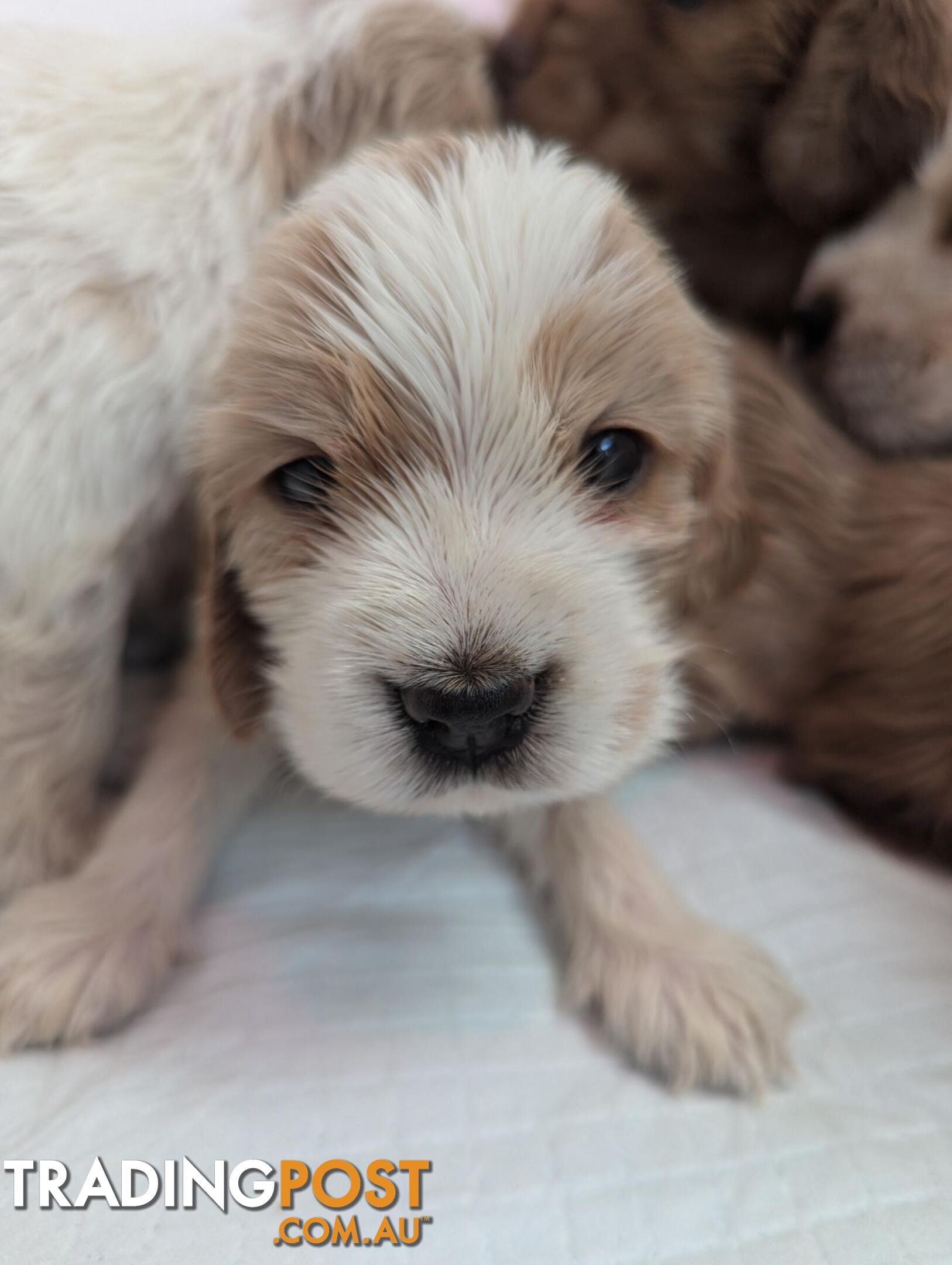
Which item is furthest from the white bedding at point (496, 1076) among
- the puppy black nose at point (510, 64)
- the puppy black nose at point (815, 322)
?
Answer: the puppy black nose at point (510, 64)

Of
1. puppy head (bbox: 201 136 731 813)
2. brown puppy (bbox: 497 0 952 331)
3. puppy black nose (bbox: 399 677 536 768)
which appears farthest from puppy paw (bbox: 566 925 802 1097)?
brown puppy (bbox: 497 0 952 331)

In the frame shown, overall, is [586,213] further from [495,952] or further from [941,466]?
[495,952]

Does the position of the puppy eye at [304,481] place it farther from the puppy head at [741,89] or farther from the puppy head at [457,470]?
the puppy head at [741,89]

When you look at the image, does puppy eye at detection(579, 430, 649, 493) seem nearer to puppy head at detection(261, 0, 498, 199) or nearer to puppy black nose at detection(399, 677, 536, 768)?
puppy black nose at detection(399, 677, 536, 768)

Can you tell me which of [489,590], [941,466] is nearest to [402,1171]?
[489,590]

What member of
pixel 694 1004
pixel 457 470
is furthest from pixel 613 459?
pixel 694 1004
